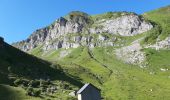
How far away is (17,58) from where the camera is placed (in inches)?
6368

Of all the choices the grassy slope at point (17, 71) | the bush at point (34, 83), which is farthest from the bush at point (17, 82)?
the bush at point (34, 83)

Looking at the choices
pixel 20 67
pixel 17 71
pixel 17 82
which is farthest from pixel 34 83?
pixel 20 67

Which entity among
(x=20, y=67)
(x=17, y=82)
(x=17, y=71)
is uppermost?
(x=20, y=67)

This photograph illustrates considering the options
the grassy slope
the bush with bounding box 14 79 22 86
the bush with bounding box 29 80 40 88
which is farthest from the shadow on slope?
the bush with bounding box 29 80 40 88

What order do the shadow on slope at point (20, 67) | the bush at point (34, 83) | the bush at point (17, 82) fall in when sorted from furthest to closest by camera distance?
1. the shadow on slope at point (20, 67)
2. the bush at point (34, 83)
3. the bush at point (17, 82)

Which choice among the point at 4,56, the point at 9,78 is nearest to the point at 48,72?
the point at 4,56

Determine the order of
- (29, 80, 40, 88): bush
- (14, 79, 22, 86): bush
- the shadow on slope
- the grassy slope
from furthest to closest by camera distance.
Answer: the shadow on slope, (29, 80, 40, 88): bush, (14, 79, 22, 86): bush, the grassy slope

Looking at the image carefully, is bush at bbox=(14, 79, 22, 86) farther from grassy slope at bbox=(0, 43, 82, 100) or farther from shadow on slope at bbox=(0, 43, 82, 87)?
shadow on slope at bbox=(0, 43, 82, 87)

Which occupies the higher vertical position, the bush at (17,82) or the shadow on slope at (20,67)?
the shadow on slope at (20,67)

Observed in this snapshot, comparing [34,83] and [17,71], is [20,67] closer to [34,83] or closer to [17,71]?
[17,71]

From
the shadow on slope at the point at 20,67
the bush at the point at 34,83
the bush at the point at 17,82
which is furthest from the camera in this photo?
the shadow on slope at the point at 20,67

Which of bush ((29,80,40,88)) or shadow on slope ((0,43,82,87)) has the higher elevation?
shadow on slope ((0,43,82,87))

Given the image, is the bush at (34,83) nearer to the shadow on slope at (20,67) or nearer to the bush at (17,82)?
the bush at (17,82)

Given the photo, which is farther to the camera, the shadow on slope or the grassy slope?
the shadow on slope
